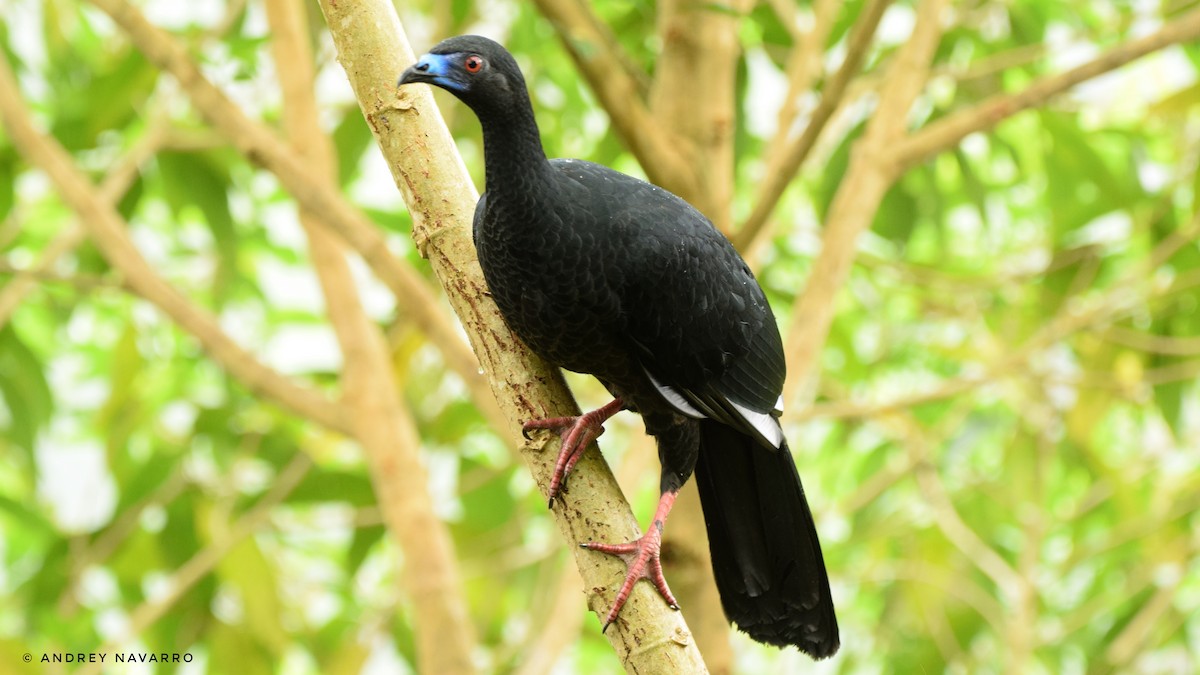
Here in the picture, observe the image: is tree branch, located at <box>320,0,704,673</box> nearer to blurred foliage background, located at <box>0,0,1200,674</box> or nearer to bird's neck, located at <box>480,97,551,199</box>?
bird's neck, located at <box>480,97,551,199</box>

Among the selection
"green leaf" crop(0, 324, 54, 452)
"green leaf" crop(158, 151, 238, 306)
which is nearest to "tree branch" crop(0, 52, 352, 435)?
"green leaf" crop(158, 151, 238, 306)

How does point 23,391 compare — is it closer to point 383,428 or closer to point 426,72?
point 383,428

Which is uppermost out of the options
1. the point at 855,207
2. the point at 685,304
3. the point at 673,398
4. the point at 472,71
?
the point at 472,71

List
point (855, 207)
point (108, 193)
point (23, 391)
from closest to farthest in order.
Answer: point (855, 207) < point (108, 193) < point (23, 391)

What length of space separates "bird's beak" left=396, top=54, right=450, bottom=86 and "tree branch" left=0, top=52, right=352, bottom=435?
1.06m

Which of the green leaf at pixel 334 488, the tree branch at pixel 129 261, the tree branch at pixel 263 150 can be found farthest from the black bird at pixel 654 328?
the green leaf at pixel 334 488

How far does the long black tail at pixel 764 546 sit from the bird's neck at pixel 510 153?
560 millimetres

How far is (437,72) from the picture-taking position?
4.56 ft

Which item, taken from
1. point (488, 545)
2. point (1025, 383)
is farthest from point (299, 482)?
point (1025, 383)

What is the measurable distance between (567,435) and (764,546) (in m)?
0.50

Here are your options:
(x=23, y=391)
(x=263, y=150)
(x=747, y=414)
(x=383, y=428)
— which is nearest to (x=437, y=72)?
(x=747, y=414)

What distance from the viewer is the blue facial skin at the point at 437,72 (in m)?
1.38

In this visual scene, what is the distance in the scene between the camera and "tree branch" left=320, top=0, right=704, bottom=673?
4.74 ft

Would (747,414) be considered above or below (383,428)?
above
